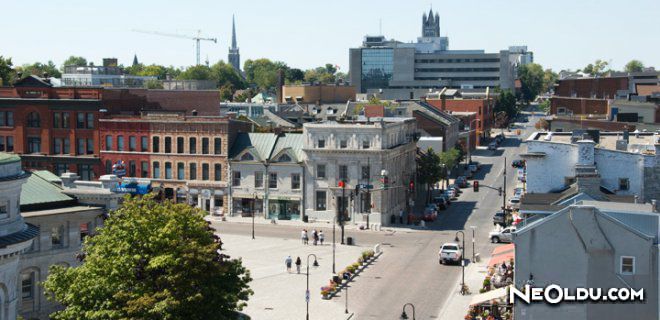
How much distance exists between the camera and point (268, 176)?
88875 mm

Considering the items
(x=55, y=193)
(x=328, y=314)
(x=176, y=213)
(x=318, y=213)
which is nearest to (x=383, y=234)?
(x=318, y=213)

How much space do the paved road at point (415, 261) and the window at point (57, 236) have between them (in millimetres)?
16046

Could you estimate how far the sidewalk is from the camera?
53.6 m

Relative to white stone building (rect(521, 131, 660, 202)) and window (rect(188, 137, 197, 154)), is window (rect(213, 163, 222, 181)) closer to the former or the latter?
window (rect(188, 137, 197, 154))

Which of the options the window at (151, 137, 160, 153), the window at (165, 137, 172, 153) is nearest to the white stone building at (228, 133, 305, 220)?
the window at (165, 137, 172, 153)

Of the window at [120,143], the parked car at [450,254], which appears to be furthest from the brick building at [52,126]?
the parked car at [450,254]

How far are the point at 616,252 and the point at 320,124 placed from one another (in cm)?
4952

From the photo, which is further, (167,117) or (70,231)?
(167,117)

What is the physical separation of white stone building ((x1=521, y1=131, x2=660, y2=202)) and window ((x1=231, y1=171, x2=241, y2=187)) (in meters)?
40.7

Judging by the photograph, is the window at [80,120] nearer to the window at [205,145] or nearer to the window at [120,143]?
the window at [120,143]

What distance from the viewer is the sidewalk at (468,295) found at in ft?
176

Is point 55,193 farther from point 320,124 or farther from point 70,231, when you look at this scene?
point 320,124

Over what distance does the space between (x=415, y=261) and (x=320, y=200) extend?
64.3 feet

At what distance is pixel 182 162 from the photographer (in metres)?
92.2
